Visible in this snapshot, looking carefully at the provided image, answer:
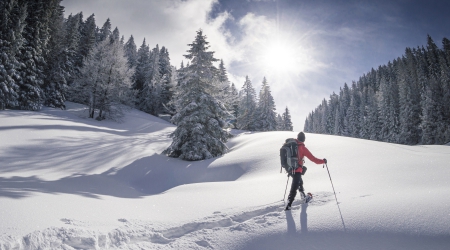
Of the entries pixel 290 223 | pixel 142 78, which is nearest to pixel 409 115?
pixel 290 223

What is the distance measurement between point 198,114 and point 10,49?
2122cm

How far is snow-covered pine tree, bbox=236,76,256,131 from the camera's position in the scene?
43906 mm

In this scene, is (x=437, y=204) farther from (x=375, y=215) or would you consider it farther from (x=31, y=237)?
(x=31, y=237)

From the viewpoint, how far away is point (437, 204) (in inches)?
147

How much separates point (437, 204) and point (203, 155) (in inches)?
479

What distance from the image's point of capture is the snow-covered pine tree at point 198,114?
14679 mm

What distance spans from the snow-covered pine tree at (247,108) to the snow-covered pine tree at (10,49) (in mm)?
34294

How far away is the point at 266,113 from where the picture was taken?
42.7 m

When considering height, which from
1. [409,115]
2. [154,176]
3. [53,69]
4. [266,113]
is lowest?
[154,176]

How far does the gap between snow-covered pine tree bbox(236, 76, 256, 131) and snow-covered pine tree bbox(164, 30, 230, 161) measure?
28.3 m

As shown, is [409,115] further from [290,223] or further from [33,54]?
[33,54]

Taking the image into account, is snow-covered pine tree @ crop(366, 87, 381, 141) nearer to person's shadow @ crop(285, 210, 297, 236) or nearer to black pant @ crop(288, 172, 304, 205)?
black pant @ crop(288, 172, 304, 205)

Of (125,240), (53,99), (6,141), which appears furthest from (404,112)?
(53,99)

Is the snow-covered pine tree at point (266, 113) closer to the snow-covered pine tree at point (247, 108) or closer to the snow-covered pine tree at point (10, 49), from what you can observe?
the snow-covered pine tree at point (247, 108)
